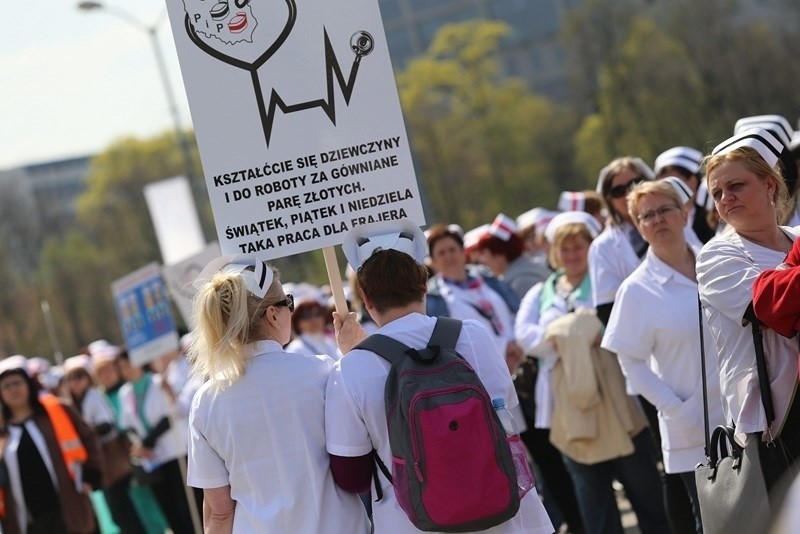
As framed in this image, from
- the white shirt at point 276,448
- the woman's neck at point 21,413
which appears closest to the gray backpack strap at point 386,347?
the white shirt at point 276,448

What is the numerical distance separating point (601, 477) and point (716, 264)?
3166 mm

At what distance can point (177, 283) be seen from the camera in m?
12.7

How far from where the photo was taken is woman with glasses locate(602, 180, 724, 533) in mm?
6047

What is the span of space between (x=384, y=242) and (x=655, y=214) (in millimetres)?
1917

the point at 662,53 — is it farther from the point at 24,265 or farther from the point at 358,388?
the point at 358,388

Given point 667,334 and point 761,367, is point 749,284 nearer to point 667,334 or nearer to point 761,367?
point 761,367

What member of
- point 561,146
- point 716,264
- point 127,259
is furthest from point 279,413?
point 127,259

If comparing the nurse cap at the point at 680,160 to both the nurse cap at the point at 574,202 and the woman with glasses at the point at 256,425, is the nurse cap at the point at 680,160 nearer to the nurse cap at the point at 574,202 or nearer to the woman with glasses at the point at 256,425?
the nurse cap at the point at 574,202

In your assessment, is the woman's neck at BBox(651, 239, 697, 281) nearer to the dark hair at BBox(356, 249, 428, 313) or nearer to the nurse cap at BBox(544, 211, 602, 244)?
the dark hair at BBox(356, 249, 428, 313)

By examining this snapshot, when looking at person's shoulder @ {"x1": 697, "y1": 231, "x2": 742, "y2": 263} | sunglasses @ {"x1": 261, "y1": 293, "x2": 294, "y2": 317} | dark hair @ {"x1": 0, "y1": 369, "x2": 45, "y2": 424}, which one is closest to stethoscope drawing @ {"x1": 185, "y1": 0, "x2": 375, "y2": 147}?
sunglasses @ {"x1": 261, "y1": 293, "x2": 294, "y2": 317}

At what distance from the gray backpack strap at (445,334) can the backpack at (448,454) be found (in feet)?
0.60

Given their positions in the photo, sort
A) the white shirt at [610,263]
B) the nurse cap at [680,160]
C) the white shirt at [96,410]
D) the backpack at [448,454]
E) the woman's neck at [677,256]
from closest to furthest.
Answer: the backpack at [448,454] < the woman's neck at [677,256] < the white shirt at [610,263] < the nurse cap at [680,160] < the white shirt at [96,410]

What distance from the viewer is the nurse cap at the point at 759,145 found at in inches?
197

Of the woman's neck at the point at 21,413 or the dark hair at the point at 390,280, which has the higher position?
the dark hair at the point at 390,280
